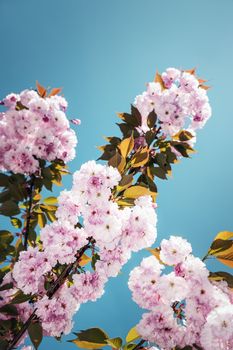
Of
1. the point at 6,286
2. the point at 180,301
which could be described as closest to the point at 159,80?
the point at 180,301

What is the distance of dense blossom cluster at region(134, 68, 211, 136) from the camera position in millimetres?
3639

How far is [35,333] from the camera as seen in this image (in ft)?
8.02

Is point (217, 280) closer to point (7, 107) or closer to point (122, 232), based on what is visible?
point (122, 232)

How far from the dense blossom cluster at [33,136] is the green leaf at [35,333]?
5.16 ft

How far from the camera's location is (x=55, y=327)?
8.54 ft

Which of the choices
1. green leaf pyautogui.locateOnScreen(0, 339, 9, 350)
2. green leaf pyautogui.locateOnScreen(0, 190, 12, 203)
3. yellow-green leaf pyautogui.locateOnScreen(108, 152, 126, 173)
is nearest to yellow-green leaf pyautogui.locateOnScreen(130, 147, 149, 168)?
yellow-green leaf pyautogui.locateOnScreen(108, 152, 126, 173)

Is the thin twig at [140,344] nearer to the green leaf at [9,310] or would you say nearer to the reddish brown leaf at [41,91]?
the green leaf at [9,310]

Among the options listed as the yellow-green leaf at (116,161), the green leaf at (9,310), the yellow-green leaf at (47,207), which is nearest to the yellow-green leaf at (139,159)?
the yellow-green leaf at (116,161)

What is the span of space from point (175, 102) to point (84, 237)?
1.95m

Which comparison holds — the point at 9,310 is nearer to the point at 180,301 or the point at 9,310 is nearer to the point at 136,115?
the point at 180,301

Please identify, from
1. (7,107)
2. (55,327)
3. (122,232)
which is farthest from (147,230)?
(7,107)

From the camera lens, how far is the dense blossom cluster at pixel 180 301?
201 cm

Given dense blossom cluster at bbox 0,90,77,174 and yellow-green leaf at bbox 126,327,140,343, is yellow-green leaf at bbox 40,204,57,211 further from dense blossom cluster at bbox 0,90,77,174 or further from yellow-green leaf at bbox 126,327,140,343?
yellow-green leaf at bbox 126,327,140,343

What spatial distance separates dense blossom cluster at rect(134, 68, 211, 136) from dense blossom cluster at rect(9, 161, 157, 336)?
1.35 metres
